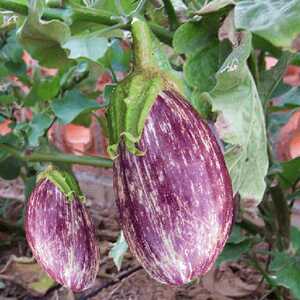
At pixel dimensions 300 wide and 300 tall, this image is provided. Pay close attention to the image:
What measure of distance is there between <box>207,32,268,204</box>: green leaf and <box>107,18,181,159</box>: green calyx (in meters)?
0.04

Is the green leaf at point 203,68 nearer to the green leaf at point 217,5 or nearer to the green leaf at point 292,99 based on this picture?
the green leaf at point 217,5

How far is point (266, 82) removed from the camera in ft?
2.12

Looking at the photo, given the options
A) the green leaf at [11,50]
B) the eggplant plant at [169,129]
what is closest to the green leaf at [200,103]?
the eggplant plant at [169,129]

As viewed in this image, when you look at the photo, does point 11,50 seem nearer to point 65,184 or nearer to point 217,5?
point 65,184

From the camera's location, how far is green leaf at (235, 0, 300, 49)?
0.45 meters

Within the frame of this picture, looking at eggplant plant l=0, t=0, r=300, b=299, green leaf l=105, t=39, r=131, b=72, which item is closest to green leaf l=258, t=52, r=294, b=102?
eggplant plant l=0, t=0, r=300, b=299

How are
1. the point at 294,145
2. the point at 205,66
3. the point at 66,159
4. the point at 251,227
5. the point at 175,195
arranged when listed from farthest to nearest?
the point at 294,145 → the point at 251,227 → the point at 66,159 → the point at 205,66 → the point at 175,195

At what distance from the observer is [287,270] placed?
0.78 m

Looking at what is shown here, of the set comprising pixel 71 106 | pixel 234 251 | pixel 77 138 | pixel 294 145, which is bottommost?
pixel 77 138

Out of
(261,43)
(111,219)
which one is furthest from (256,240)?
(111,219)

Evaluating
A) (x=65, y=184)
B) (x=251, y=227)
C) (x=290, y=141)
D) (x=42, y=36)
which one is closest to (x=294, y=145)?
(x=290, y=141)

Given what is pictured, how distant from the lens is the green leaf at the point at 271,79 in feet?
2.08

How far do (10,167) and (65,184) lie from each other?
39 cm

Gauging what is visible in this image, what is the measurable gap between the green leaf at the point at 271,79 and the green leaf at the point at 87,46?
0.18 metres
